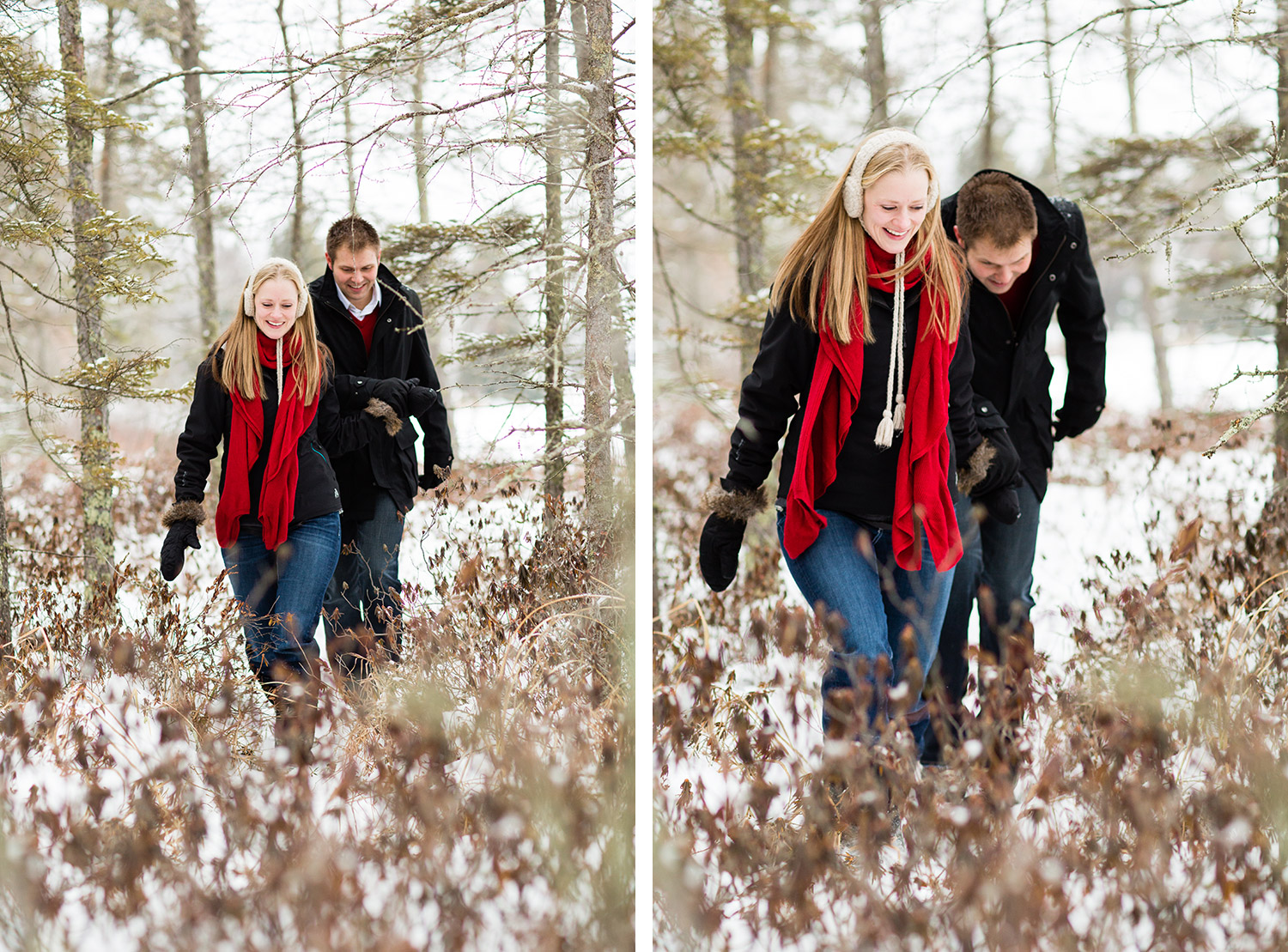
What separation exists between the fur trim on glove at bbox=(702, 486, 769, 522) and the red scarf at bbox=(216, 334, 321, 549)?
3.69ft

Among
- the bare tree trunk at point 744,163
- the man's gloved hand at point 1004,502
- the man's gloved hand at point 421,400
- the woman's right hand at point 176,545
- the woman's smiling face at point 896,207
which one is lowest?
the woman's right hand at point 176,545

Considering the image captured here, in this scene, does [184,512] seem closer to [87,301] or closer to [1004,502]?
[87,301]

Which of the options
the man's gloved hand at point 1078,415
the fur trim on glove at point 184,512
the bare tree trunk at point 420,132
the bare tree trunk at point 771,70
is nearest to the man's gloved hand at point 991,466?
the man's gloved hand at point 1078,415

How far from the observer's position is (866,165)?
2.35m

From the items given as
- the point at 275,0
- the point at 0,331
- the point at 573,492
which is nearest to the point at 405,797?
the point at 573,492

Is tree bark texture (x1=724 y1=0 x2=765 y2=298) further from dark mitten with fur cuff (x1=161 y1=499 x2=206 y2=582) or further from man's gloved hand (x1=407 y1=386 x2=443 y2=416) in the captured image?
dark mitten with fur cuff (x1=161 y1=499 x2=206 y2=582)

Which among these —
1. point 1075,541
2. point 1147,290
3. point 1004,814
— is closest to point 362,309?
point 1004,814

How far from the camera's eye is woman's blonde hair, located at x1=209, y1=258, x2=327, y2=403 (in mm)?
2535

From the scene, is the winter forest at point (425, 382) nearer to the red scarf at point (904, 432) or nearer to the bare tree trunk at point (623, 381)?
the bare tree trunk at point (623, 381)

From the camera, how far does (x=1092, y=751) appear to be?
2600 mm

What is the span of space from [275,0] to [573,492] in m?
1.54

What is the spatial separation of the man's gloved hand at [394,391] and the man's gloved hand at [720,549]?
35.8 inches

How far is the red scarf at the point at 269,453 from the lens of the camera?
254 centimetres

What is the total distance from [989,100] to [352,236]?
2.72 m
